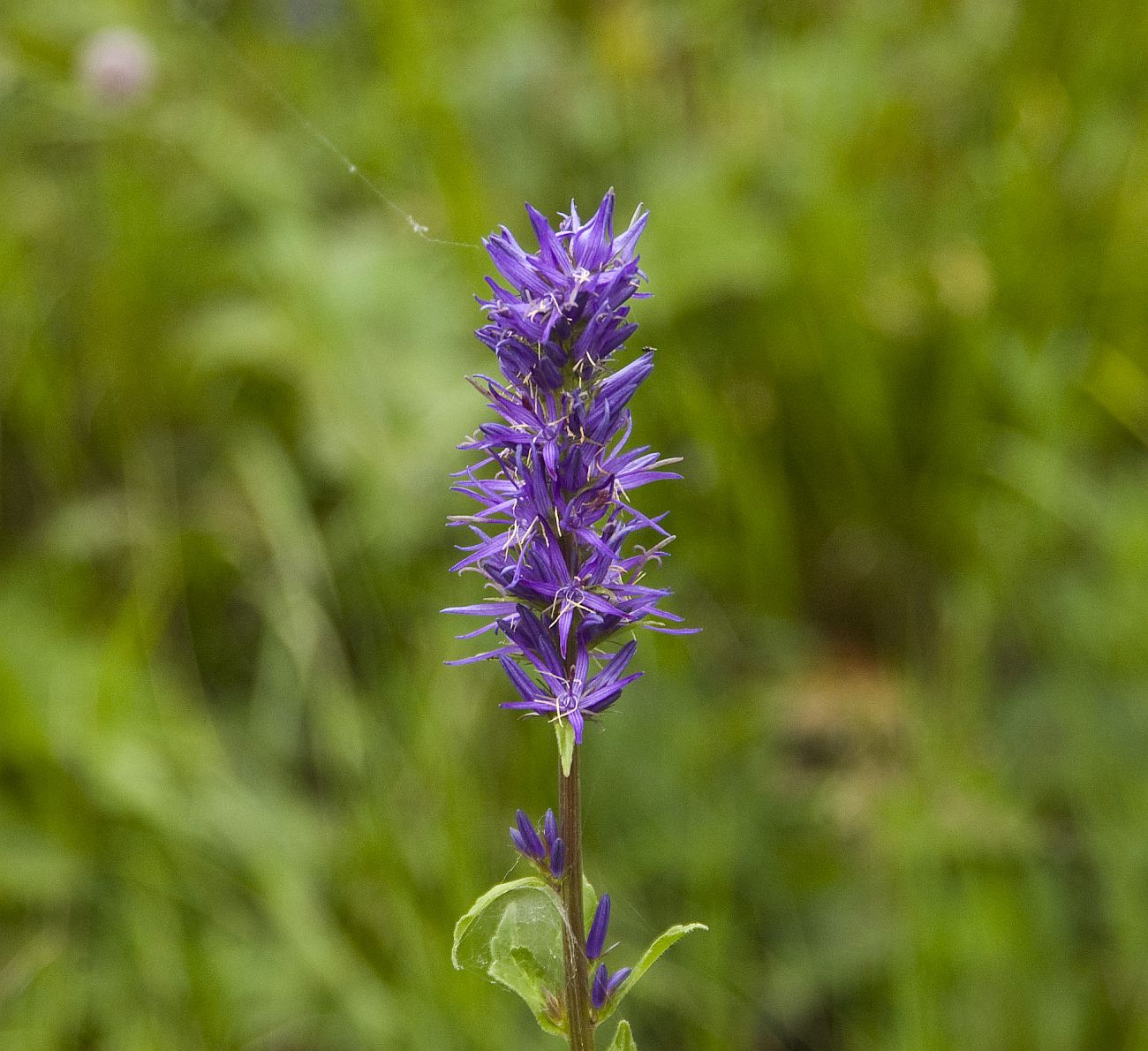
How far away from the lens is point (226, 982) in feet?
7.79

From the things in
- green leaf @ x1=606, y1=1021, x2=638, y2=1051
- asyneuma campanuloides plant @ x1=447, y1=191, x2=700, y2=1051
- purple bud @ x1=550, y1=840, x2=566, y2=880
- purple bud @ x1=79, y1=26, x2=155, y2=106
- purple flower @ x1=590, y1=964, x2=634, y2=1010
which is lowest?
green leaf @ x1=606, y1=1021, x2=638, y2=1051

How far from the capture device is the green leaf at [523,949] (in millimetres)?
1133

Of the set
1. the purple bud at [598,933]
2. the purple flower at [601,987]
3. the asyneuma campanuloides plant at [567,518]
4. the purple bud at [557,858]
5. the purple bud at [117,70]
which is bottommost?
the purple flower at [601,987]

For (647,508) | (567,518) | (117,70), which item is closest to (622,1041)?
(567,518)

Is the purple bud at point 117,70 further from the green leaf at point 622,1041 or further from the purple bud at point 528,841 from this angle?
the green leaf at point 622,1041

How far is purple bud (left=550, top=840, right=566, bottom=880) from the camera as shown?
3.44 feet

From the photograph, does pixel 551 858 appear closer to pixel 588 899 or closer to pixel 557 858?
pixel 557 858

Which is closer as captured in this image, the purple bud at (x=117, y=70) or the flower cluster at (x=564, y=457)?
the flower cluster at (x=564, y=457)

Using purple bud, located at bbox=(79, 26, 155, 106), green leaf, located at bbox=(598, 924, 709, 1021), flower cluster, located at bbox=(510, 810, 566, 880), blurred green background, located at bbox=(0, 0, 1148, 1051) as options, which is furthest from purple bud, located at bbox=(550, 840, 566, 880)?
purple bud, located at bbox=(79, 26, 155, 106)

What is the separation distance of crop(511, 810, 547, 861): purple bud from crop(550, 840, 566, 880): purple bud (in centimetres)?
2

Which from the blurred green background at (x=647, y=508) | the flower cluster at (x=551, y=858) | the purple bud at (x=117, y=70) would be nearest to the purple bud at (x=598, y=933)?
the flower cluster at (x=551, y=858)

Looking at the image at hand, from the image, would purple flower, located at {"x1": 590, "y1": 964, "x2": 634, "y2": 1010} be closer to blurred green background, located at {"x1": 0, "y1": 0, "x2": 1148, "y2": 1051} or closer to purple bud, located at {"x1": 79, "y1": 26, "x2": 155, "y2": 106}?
blurred green background, located at {"x1": 0, "y1": 0, "x2": 1148, "y2": 1051}

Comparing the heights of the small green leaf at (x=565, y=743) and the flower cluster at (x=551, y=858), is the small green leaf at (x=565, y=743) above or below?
above

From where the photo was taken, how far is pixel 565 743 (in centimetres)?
101
